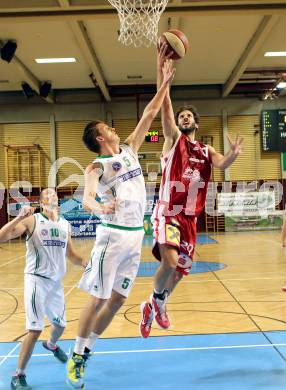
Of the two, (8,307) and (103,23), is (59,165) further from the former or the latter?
(8,307)

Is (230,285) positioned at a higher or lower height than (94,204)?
lower

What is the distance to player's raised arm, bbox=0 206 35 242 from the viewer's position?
11.8ft

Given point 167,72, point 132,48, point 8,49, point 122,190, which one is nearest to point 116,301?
point 122,190

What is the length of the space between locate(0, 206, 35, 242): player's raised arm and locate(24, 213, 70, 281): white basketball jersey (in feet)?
0.23

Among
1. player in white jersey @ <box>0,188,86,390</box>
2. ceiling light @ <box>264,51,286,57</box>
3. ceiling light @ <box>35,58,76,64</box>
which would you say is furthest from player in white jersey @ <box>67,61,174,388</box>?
ceiling light @ <box>264,51,286,57</box>

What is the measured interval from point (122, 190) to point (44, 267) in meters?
1.10

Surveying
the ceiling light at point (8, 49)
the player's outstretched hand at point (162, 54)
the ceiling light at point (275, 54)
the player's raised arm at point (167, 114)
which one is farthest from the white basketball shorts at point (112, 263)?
the ceiling light at point (275, 54)

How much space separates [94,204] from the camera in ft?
10.8

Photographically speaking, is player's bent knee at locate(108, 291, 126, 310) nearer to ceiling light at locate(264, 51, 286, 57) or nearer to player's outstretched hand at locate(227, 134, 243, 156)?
player's outstretched hand at locate(227, 134, 243, 156)

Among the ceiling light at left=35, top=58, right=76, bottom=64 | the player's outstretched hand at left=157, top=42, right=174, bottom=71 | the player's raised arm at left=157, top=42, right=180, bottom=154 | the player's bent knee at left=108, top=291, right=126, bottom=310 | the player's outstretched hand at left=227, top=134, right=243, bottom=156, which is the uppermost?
the ceiling light at left=35, top=58, right=76, bottom=64

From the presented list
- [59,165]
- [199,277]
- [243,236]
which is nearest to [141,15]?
[199,277]

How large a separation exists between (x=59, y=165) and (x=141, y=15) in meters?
12.6

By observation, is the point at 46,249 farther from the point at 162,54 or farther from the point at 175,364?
the point at 162,54

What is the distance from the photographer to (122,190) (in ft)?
12.3
